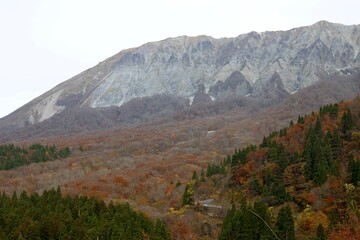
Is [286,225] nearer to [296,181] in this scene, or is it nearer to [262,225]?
[262,225]

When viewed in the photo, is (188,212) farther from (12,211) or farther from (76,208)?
(12,211)

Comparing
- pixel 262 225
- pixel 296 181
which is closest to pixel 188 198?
pixel 296 181

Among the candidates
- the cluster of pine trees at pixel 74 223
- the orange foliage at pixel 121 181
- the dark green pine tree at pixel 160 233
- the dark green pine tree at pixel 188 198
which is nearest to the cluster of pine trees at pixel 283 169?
the dark green pine tree at pixel 160 233

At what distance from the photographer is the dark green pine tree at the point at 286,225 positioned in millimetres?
69000

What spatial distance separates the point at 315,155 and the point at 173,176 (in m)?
79.0

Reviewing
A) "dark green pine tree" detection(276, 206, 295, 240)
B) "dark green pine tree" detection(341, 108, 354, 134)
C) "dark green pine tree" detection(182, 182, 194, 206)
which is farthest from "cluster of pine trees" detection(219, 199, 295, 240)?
"dark green pine tree" detection(341, 108, 354, 134)

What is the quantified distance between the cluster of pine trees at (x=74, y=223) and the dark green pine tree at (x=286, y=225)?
20398mm

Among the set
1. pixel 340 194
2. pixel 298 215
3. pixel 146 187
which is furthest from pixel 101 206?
pixel 146 187

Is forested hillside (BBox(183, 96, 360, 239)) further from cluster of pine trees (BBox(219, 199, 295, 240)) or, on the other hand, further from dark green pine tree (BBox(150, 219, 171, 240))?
dark green pine tree (BBox(150, 219, 171, 240))

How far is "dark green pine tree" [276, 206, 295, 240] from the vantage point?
6900 cm

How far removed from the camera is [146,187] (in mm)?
149250

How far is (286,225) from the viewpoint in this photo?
70062 millimetres

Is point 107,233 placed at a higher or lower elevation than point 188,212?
higher

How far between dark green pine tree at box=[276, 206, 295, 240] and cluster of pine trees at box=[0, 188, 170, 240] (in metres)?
20.4
